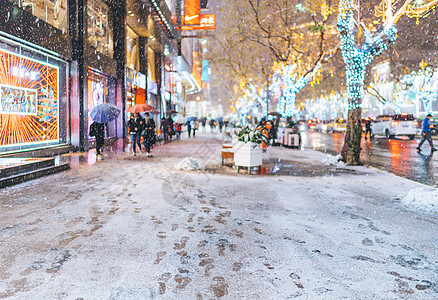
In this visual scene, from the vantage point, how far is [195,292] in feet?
10.5

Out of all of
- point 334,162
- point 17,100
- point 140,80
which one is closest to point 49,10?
point 17,100

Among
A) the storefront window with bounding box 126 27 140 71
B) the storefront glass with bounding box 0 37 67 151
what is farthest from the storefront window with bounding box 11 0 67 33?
the storefront window with bounding box 126 27 140 71

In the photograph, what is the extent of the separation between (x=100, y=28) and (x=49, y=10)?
6.05m

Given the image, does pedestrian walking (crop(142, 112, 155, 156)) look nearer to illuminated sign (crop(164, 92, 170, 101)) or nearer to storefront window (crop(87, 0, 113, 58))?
storefront window (crop(87, 0, 113, 58))

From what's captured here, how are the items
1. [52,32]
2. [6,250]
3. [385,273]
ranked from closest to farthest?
[385,273] → [6,250] → [52,32]

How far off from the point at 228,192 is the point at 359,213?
2.70m

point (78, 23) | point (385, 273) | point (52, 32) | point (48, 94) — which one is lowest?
point (385, 273)

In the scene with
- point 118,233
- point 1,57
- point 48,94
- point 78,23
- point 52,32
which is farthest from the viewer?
point 78,23

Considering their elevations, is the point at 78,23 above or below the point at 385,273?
above

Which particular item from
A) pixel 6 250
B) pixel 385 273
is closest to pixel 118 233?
pixel 6 250

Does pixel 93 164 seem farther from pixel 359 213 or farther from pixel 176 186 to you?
pixel 359 213

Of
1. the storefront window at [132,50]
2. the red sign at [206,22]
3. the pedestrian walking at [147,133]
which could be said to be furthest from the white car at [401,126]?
the pedestrian walking at [147,133]

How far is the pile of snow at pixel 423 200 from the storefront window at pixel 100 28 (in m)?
16.3

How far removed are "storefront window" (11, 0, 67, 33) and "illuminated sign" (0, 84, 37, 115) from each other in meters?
2.78
